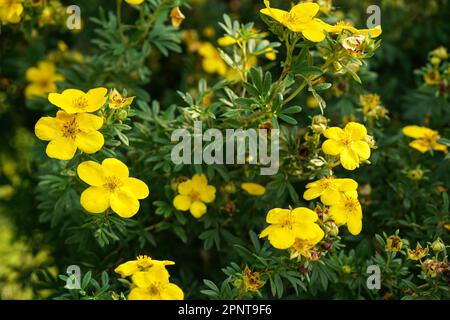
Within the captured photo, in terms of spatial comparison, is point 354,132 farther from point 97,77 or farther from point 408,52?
point 408,52

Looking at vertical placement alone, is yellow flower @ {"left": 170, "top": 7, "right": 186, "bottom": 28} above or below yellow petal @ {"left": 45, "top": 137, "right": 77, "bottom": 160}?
above

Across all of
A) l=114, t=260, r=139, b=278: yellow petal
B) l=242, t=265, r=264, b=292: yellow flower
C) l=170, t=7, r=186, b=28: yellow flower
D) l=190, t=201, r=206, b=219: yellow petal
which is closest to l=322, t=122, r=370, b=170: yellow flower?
l=242, t=265, r=264, b=292: yellow flower

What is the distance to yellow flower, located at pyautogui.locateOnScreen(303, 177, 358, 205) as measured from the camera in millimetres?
1887

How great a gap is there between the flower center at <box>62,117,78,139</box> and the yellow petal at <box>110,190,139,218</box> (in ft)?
0.68

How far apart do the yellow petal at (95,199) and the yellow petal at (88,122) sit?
174mm

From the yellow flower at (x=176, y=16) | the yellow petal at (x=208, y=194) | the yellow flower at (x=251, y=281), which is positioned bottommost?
the yellow flower at (x=251, y=281)

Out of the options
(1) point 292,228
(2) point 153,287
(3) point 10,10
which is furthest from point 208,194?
(3) point 10,10

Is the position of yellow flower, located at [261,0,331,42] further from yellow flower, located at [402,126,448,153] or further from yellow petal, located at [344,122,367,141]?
yellow flower, located at [402,126,448,153]

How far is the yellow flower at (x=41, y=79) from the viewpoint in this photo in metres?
2.96

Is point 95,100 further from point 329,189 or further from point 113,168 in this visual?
point 329,189

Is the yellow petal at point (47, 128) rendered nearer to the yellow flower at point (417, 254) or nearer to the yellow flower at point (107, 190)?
the yellow flower at point (107, 190)

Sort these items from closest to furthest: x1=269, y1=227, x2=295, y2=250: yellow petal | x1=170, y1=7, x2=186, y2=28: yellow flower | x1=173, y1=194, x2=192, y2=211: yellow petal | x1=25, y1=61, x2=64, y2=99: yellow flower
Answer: x1=269, y1=227, x2=295, y2=250: yellow petal → x1=173, y1=194, x2=192, y2=211: yellow petal → x1=170, y1=7, x2=186, y2=28: yellow flower → x1=25, y1=61, x2=64, y2=99: yellow flower

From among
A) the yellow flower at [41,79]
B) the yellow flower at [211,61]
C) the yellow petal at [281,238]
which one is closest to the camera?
the yellow petal at [281,238]

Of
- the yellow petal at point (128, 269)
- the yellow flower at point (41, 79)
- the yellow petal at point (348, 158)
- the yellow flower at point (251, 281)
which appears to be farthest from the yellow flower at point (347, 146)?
the yellow flower at point (41, 79)
